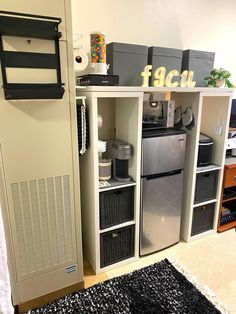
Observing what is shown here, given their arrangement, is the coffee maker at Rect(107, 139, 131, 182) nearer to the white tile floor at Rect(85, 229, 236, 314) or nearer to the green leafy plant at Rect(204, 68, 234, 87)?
the white tile floor at Rect(85, 229, 236, 314)

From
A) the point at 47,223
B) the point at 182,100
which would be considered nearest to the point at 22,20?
the point at 47,223

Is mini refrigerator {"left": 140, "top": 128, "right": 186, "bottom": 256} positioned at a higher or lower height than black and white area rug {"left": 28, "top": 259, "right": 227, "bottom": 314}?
higher

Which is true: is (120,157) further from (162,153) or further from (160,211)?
(160,211)

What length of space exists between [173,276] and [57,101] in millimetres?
1554

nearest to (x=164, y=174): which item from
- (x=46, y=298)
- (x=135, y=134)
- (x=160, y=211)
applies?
(x=160, y=211)

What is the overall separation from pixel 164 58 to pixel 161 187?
3.50 ft

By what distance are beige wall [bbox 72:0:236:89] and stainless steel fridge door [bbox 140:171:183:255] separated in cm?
126

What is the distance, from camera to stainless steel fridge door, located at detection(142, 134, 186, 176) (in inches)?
70.5

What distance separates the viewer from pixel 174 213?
209 centimetres

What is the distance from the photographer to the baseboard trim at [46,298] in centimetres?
153

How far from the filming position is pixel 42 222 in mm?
1473

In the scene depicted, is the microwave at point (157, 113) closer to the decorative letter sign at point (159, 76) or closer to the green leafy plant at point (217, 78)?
the decorative letter sign at point (159, 76)

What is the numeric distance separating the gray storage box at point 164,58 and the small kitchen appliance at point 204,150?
0.68 metres

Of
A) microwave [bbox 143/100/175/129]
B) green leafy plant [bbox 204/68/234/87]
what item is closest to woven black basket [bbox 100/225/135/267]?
microwave [bbox 143/100/175/129]
